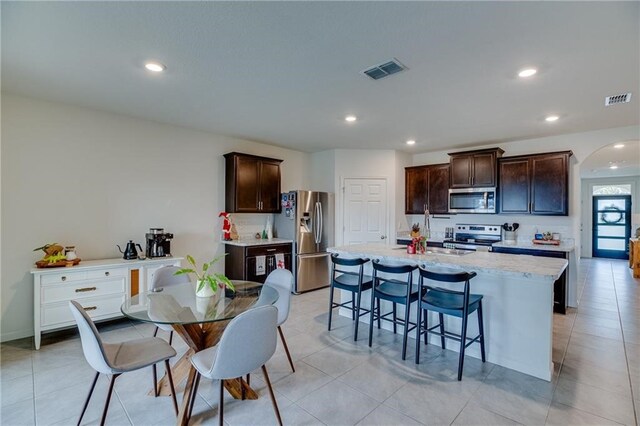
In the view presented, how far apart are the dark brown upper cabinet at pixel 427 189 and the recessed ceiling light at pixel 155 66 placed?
471cm

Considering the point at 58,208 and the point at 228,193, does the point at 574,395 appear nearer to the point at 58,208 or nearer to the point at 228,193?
the point at 228,193

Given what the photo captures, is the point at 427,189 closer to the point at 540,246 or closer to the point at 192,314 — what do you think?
the point at 540,246

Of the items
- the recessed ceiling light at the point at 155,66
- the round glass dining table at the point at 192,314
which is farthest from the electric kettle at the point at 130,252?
the recessed ceiling light at the point at 155,66

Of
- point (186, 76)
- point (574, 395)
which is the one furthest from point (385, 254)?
point (186, 76)

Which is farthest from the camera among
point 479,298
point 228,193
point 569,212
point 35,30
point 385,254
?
point 228,193

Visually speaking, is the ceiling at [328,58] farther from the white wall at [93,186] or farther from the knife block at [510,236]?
the knife block at [510,236]

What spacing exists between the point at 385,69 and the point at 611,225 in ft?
35.3

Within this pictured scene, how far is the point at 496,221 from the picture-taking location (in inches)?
214

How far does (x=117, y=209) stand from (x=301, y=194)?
8.69 feet

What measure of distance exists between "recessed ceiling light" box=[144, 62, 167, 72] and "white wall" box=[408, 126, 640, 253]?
202 inches

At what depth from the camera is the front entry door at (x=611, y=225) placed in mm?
9156

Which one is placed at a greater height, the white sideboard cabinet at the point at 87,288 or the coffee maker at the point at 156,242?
the coffee maker at the point at 156,242

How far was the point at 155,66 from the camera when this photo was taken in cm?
264

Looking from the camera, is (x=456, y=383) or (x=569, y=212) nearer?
(x=456, y=383)
